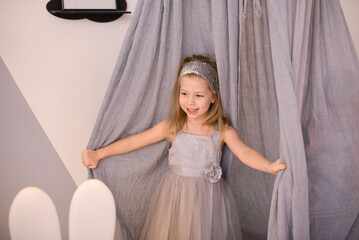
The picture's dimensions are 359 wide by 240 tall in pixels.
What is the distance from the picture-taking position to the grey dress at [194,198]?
1.55 metres

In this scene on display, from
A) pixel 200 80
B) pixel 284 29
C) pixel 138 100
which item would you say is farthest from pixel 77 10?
pixel 284 29

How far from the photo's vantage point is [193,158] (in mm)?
1599

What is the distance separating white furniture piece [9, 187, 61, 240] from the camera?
2.66 ft

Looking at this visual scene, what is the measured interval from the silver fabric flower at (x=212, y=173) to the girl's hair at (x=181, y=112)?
0.18 metres

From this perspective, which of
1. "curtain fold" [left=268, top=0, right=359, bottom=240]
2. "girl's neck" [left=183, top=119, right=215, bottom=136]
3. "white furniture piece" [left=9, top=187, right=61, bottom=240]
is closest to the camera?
"white furniture piece" [left=9, top=187, right=61, bottom=240]

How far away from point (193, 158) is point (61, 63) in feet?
2.68

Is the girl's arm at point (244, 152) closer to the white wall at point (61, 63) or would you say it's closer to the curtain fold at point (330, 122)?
the curtain fold at point (330, 122)

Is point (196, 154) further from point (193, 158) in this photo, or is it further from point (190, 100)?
point (190, 100)

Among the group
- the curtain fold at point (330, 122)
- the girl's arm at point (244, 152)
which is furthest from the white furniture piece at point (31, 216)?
the curtain fold at point (330, 122)

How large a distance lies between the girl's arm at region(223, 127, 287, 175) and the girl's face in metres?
0.16

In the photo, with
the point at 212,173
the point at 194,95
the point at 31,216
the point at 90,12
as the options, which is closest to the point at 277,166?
the point at 212,173

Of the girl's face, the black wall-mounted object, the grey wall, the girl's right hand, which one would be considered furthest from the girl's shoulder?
the grey wall

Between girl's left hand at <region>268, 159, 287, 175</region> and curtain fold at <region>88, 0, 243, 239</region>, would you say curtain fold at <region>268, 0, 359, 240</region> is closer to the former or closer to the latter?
girl's left hand at <region>268, 159, 287, 175</region>

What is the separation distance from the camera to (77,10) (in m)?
1.63
